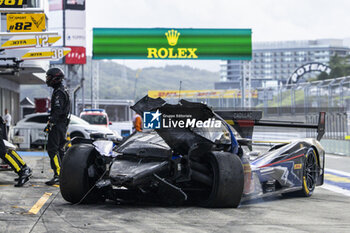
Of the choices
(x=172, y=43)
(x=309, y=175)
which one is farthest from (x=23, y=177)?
(x=172, y=43)

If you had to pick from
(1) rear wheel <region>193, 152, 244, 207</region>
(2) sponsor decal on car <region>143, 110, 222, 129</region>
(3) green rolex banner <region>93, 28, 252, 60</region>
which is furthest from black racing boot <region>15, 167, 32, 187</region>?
(3) green rolex banner <region>93, 28, 252, 60</region>

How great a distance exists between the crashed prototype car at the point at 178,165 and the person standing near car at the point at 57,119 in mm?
2014

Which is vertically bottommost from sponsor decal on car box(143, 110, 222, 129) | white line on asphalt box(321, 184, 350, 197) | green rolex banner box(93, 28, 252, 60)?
white line on asphalt box(321, 184, 350, 197)

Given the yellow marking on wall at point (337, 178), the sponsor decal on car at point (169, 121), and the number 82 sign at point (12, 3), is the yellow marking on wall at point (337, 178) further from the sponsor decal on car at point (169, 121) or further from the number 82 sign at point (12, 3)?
the number 82 sign at point (12, 3)

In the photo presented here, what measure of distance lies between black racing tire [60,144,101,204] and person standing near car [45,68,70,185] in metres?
2.63

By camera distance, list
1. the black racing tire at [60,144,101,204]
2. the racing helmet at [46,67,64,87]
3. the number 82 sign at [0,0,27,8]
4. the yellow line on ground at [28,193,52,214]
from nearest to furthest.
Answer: the yellow line on ground at [28,193,52,214] → the black racing tire at [60,144,101,204] → the racing helmet at [46,67,64,87] → the number 82 sign at [0,0,27,8]

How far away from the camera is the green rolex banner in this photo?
28.8 metres

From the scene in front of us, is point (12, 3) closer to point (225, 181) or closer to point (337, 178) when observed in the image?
point (337, 178)

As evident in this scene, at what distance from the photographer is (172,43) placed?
96.2 feet

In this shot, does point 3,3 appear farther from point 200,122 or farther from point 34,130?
point 34,130

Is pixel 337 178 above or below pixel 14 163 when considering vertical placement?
below

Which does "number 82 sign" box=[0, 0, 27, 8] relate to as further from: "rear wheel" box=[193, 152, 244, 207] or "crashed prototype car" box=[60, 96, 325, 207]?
"rear wheel" box=[193, 152, 244, 207]

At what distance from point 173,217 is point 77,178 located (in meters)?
1.47

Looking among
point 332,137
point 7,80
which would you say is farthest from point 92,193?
point 7,80
